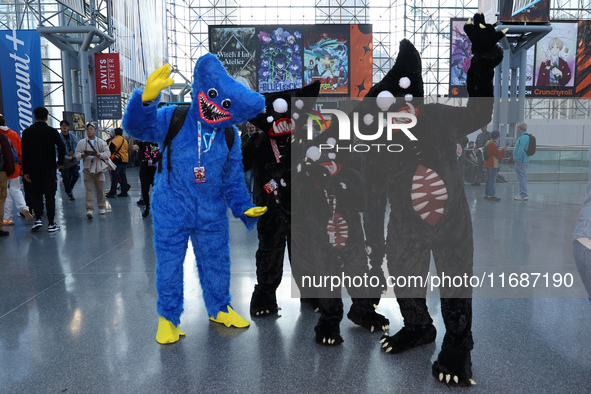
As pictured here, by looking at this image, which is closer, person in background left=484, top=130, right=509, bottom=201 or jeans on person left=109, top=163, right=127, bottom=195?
person in background left=484, top=130, right=509, bottom=201

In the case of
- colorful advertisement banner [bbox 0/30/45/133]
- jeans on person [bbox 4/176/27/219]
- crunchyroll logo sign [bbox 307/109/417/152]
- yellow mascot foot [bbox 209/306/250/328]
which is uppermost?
colorful advertisement banner [bbox 0/30/45/133]

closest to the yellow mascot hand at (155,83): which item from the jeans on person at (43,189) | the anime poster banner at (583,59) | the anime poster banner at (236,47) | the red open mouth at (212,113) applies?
the red open mouth at (212,113)

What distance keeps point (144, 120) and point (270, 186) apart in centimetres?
86

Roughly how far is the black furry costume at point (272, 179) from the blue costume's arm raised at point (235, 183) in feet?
0.60

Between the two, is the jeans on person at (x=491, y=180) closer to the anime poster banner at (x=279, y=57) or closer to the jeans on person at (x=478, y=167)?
the jeans on person at (x=478, y=167)

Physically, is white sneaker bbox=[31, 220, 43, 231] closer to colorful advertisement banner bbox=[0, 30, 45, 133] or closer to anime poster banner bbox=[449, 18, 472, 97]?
colorful advertisement banner bbox=[0, 30, 45, 133]

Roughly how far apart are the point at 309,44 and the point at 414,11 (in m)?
11.1

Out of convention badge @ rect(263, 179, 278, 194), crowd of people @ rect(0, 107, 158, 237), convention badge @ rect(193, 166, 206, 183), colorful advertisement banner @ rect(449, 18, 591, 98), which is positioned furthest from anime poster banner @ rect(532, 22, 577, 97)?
convention badge @ rect(193, 166, 206, 183)

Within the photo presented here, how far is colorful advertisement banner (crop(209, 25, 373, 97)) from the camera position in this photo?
651 inches

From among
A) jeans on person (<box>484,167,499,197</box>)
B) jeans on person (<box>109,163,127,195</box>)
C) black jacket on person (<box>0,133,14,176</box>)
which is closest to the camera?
black jacket on person (<box>0,133,14,176</box>)

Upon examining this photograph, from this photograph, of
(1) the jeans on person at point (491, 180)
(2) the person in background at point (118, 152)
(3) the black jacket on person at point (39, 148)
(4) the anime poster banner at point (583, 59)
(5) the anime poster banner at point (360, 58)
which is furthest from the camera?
(4) the anime poster banner at point (583, 59)

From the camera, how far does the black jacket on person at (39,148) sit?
219 inches

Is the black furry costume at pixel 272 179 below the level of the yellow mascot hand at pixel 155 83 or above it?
below

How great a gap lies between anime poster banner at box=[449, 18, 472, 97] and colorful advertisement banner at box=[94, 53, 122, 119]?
12.9m
